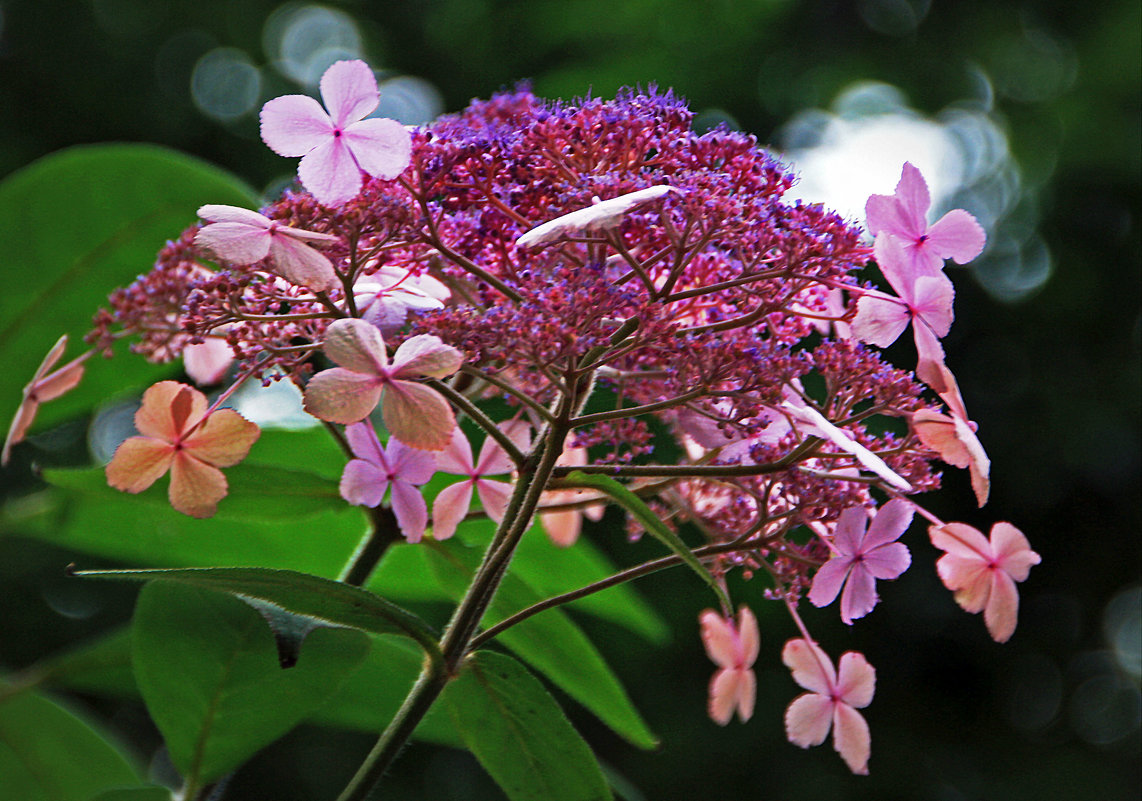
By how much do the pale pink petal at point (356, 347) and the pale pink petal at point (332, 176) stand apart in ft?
0.25

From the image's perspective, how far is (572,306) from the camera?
432mm

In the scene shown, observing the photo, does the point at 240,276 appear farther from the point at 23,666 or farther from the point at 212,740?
the point at 23,666

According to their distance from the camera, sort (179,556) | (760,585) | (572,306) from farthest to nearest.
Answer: (760,585)
(179,556)
(572,306)

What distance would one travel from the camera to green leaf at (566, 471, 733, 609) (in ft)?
1.36

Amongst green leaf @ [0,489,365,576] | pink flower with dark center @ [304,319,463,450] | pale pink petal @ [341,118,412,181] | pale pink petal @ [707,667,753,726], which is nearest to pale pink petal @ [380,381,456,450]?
pink flower with dark center @ [304,319,463,450]

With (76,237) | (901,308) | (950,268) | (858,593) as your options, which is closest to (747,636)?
(858,593)

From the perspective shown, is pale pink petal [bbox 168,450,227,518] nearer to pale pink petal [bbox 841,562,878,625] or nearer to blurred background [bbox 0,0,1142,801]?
pale pink petal [bbox 841,562,878,625]

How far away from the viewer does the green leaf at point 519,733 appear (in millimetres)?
498

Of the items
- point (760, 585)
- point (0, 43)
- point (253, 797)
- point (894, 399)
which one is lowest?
point (253, 797)

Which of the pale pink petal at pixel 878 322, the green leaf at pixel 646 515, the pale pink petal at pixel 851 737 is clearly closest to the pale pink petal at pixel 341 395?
the green leaf at pixel 646 515

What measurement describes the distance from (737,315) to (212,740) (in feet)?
1.26

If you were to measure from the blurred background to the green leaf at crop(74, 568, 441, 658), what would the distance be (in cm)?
243

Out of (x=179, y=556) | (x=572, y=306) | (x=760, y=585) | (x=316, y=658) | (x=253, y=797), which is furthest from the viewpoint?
(x=253, y=797)

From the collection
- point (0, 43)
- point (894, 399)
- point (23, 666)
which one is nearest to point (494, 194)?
point (894, 399)
